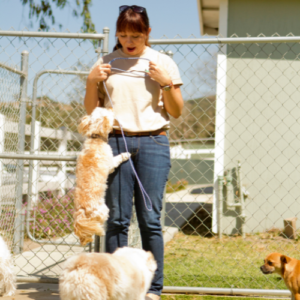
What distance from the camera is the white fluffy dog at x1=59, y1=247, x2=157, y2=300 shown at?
1.92 m

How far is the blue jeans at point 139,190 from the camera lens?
98.1 inches

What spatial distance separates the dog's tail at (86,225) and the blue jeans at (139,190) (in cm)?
20

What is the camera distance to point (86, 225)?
90.3 inches

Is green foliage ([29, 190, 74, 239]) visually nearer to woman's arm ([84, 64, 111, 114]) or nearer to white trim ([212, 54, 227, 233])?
white trim ([212, 54, 227, 233])

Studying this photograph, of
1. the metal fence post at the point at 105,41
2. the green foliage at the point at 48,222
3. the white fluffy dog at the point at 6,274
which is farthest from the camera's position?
the green foliage at the point at 48,222

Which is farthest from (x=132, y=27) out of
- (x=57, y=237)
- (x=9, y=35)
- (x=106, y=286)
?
(x=57, y=237)

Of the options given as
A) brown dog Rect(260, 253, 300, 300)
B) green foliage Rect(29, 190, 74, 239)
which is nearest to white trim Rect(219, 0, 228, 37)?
green foliage Rect(29, 190, 74, 239)

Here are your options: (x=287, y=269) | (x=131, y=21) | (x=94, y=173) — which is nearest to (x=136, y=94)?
(x=131, y=21)

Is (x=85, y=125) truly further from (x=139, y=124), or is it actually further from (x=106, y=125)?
(x=139, y=124)

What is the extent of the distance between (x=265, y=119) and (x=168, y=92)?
4.09 metres

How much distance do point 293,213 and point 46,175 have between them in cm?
438

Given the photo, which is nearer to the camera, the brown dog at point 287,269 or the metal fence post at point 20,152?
the brown dog at point 287,269

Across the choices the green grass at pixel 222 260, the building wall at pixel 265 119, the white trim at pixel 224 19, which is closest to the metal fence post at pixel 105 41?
the green grass at pixel 222 260

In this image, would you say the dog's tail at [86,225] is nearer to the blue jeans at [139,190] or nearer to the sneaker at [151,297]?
the blue jeans at [139,190]
